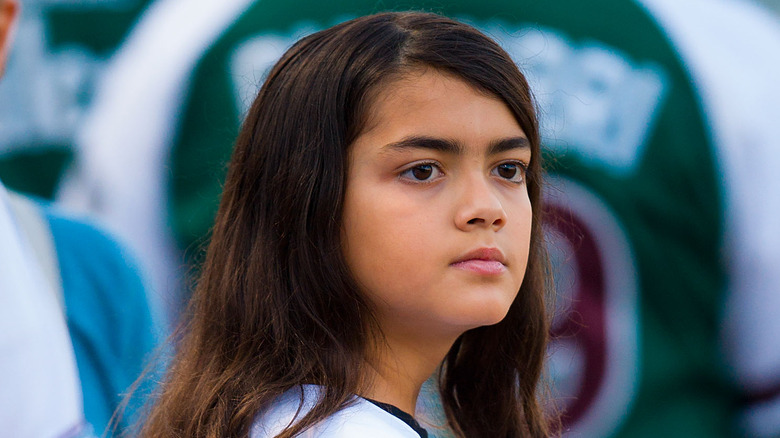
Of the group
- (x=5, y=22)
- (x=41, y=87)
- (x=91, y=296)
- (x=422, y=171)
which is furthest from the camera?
(x=41, y=87)

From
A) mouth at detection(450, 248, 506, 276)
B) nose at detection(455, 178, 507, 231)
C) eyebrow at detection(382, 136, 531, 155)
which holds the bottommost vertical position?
mouth at detection(450, 248, 506, 276)

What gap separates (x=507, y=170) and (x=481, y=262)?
0.55ft

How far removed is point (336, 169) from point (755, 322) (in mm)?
1833

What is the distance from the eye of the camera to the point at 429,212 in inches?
49.7

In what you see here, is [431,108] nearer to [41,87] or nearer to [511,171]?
[511,171]

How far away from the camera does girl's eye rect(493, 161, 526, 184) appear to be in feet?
4.49

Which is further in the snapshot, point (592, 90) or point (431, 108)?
point (592, 90)

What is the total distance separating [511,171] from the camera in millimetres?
1385

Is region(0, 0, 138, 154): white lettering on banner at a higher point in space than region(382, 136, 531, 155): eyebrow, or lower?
lower

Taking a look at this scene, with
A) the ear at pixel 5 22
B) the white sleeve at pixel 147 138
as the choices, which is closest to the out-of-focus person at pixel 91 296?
the ear at pixel 5 22

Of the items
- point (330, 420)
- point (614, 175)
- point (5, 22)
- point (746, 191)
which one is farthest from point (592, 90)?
point (330, 420)

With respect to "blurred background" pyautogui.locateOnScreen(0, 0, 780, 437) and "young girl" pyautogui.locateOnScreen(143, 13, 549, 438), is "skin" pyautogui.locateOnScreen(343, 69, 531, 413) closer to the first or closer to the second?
"young girl" pyautogui.locateOnScreen(143, 13, 549, 438)

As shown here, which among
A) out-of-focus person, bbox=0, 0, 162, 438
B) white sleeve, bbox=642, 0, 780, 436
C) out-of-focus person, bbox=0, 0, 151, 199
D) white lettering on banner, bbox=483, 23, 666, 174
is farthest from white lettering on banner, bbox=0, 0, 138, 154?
white sleeve, bbox=642, 0, 780, 436

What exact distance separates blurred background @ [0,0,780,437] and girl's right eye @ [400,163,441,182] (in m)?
1.26
